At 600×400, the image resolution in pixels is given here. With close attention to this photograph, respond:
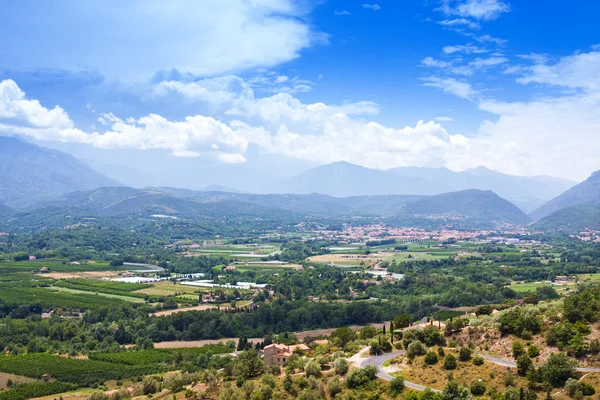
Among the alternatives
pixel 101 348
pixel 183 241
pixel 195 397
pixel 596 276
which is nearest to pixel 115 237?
pixel 183 241

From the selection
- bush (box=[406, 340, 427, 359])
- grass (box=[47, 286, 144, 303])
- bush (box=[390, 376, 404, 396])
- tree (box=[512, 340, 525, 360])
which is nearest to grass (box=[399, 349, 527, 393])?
bush (box=[406, 340, 427, 359])

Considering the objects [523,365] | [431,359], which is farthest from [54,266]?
[523,365]

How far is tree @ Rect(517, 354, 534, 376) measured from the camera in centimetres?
3153

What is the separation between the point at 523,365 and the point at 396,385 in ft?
23.3

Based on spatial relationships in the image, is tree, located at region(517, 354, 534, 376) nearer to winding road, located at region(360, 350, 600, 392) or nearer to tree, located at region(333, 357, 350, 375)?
winding road, located at region(360, 350, 600, 392)

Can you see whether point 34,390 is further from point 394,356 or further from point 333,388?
point 394,356

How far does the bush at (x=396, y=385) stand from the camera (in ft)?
108

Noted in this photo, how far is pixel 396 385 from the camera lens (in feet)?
109

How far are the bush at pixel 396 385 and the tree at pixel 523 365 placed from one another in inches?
256

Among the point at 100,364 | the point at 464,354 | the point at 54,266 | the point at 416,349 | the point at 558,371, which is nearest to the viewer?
the point at 558,371

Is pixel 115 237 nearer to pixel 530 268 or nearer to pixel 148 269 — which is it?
pixel 148 269

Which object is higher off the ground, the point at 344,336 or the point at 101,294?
the point at 344,336

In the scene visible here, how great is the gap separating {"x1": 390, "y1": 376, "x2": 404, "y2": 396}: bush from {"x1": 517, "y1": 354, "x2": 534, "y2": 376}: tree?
6491mm

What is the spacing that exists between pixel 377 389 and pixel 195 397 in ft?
43.3
